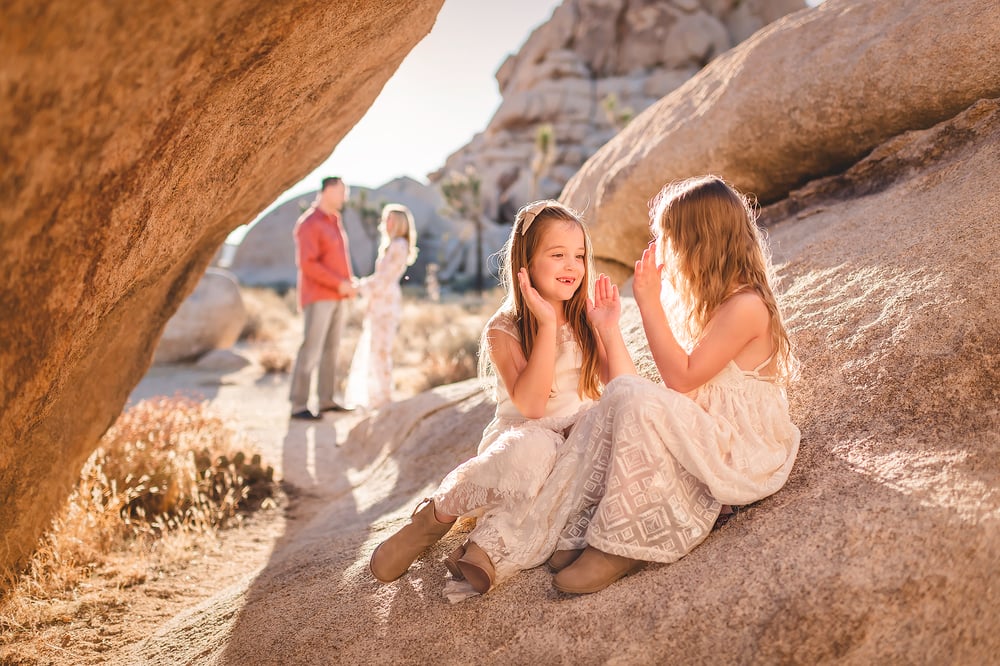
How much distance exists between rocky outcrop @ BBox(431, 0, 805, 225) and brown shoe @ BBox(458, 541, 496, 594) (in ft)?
115

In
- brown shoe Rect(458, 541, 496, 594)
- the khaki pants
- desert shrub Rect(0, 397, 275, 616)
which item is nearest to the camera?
brown shoe Rect(458, 541, 496, 594)

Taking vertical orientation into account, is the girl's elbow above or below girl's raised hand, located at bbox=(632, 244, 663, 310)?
below

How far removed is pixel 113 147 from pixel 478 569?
5.37 ft

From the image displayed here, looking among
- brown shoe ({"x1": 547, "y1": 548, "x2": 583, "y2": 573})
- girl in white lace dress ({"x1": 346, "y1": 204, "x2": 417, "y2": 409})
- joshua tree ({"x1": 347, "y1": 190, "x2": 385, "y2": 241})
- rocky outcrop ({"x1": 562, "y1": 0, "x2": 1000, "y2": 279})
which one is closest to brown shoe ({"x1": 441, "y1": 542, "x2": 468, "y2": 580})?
brown shoe ({"x1": 547, "y1": 548, "x2": 583, "y2": 573})

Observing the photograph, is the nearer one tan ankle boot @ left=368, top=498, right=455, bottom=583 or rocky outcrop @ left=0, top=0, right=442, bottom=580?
rocky outcrop @ left=0, top=0, right=442, bottom=580

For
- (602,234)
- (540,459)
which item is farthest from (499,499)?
(602,234)

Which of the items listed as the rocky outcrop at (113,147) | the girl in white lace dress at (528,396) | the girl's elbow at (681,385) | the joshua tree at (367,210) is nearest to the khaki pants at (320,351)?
the rocky outcrop at (113,147)

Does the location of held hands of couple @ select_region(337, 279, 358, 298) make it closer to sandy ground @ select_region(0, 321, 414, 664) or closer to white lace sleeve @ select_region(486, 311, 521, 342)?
sandy ground @ select_region(0, 321, 414, 664)

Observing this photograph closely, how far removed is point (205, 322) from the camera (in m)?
12.2

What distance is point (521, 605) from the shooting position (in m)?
2.24

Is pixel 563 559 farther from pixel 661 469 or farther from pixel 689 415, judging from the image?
pixel 689 415

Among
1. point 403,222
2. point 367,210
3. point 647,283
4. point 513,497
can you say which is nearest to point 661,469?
point 513,497

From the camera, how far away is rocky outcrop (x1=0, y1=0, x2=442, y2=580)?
4.91 ft

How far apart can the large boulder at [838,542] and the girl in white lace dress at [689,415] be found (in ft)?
0.32
